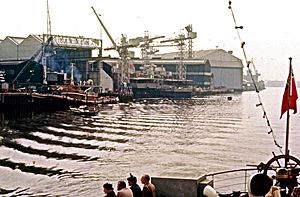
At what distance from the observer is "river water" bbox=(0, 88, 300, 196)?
32.2m

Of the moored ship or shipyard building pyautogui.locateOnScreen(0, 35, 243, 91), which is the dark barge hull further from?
shipyard building pyautogui.locateOnScreen(0, 35, 243, 91)

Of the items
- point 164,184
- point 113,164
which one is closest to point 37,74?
point 113,164

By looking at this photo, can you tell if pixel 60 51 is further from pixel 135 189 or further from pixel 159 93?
pixel 135 189

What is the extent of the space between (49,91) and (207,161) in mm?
82115

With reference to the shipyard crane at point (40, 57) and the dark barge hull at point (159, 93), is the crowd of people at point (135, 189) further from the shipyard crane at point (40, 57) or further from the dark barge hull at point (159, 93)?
the dark barge hull at point (159, 93)

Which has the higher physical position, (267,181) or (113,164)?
(267,181)

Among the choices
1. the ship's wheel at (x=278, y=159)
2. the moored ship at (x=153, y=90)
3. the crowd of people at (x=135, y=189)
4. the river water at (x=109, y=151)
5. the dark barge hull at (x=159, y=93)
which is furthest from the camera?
the moored ship at (x=153, y=90)

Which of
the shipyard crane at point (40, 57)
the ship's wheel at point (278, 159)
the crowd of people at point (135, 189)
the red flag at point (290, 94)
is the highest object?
the shipyard crane at point (40, 57)

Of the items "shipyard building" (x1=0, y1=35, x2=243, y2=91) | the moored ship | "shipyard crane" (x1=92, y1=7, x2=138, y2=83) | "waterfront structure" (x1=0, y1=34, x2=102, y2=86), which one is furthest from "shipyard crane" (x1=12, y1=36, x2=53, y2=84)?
the moored ship

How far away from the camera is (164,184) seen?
14664 mm

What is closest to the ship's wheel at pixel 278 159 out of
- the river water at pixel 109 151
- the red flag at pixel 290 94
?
the red flag at pixel 290 94

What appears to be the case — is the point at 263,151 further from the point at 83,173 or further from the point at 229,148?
the point at 83,173

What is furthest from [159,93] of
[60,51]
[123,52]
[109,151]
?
[109,151]

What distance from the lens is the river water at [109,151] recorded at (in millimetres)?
32250
